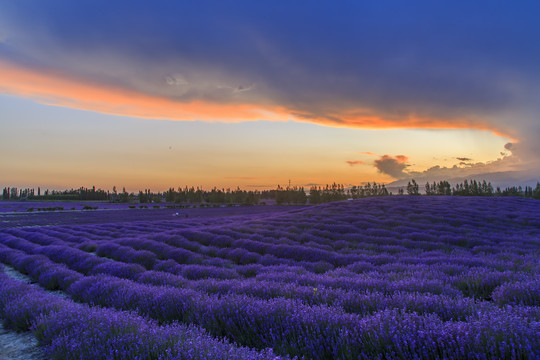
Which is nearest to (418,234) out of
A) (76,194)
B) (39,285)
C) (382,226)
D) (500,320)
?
(382,226)

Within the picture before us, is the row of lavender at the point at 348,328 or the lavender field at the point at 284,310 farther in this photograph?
the lavender field at the point at 284,310

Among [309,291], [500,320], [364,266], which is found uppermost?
[500,320]

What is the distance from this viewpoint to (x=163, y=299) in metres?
4.54

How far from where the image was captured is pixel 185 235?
14.9m

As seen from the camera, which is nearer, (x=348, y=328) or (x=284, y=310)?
(x=348, y=328)

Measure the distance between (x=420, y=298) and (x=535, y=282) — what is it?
1.93 m

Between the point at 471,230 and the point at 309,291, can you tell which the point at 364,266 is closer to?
the point at 309,291

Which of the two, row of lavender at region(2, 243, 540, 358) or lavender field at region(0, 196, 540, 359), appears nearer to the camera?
row of lavender at region(2, 243, 540, 358)

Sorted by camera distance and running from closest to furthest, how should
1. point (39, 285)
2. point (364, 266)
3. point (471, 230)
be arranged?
1. point (364, 266)
2. point (39, 285)
3. point (471, 230)

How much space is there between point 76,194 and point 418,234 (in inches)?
6035

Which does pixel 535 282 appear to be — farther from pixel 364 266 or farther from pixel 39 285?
pixel 39 285

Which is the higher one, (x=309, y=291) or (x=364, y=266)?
(x=309, y=291)

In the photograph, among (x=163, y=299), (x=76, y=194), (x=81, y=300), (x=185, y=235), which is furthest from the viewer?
(x=76, y=194)

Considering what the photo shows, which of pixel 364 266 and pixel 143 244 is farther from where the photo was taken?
pixel 143 244
